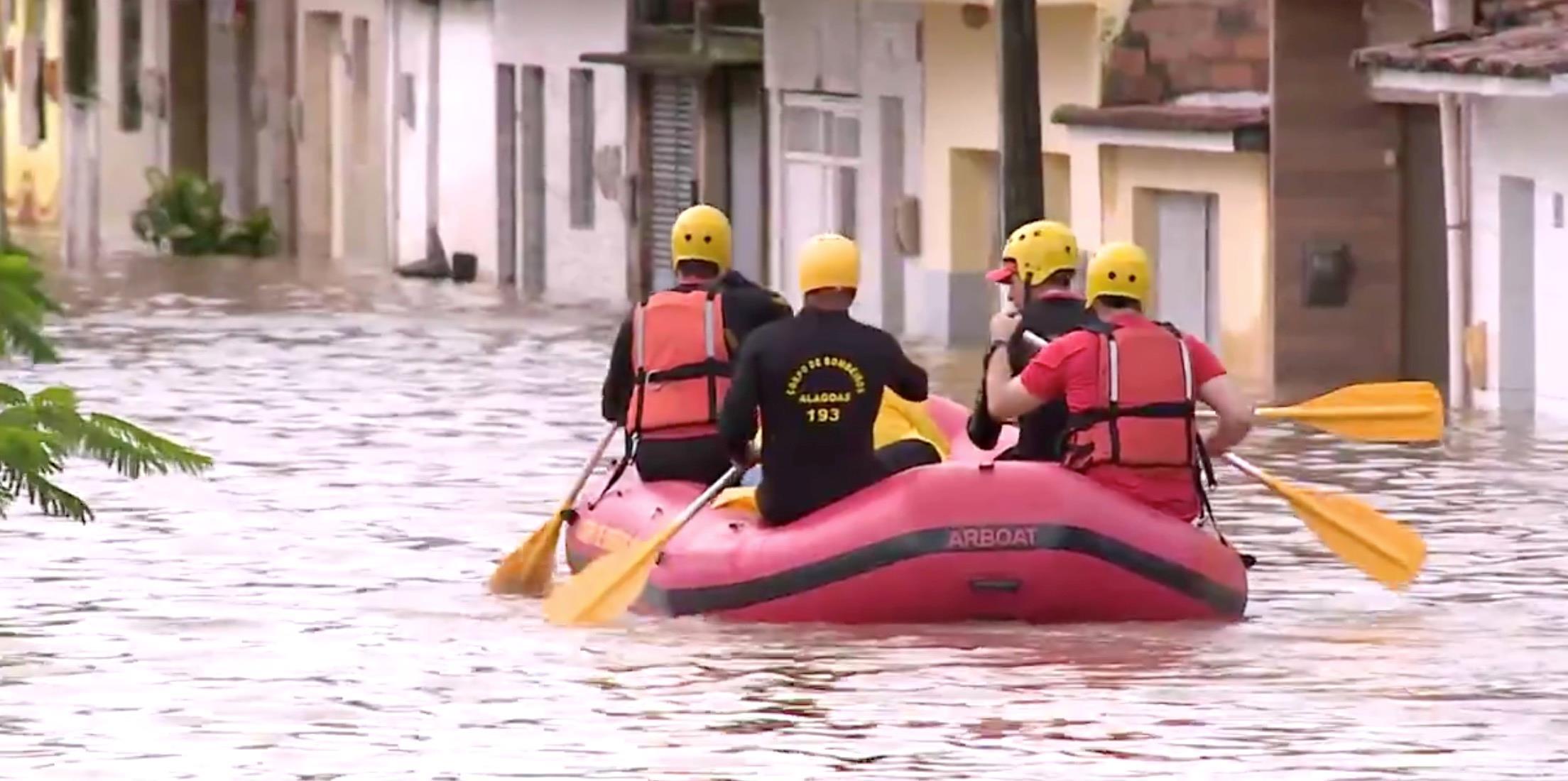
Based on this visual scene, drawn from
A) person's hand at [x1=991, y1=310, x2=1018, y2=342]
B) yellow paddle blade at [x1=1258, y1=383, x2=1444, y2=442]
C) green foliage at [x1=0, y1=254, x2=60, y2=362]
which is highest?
green foliage at [x1=0, y1=254, x2=60, y2=362]

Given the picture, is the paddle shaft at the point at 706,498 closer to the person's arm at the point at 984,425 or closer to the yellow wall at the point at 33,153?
the person's arm at the point at 984,425

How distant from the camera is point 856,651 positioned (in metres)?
17.0

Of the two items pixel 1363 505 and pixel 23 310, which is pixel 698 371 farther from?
pixel 23 310

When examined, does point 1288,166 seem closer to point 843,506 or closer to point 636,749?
point 843,506

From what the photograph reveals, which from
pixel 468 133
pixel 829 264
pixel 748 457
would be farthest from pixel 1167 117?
pixel 468 133

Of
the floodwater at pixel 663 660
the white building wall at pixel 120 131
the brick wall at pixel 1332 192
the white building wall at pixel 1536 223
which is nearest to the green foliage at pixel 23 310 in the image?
the floodwater at pixel 663 660

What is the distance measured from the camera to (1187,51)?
36.4 m

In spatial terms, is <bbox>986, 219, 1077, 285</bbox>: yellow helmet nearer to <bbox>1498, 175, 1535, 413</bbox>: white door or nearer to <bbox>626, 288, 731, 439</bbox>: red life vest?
<bbox>626, 288, 731, 439</bbox>: red life vest

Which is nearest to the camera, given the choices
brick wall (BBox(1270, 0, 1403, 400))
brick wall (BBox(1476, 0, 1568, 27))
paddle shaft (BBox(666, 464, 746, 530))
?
paddle shaft (BBox(666, 464, 746, 530))

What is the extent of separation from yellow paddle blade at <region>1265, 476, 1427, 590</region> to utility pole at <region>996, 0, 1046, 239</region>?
13474 millimetres

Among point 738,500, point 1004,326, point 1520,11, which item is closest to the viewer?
point 1004,326

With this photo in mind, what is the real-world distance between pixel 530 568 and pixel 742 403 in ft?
6.88

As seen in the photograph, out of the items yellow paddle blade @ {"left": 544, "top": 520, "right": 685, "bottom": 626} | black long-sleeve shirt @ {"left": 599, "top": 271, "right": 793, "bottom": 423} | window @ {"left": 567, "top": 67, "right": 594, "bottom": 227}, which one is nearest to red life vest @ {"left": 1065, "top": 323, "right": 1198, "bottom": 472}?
yellow paddle blade @ {"left": 544, "top": 520, "right": 685, "bottom": 626}

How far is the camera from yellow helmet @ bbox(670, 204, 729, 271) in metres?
19.0
